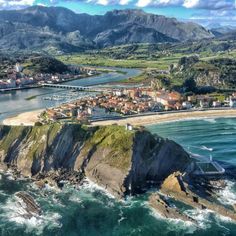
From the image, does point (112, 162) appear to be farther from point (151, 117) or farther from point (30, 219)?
point (151, 117)

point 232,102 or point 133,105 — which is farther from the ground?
point 133,105

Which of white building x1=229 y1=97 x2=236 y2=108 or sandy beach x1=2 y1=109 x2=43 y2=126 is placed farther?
white building x1=229 y1=97 x2=236 y2=108

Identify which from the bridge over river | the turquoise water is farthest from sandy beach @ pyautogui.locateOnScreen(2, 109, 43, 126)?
the bridge over river

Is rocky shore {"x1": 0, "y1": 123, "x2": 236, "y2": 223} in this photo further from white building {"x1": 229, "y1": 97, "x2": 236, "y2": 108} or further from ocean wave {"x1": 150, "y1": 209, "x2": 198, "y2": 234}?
white building {"x1": 229, "y1": 97, "x2": 236, "y2": 108}

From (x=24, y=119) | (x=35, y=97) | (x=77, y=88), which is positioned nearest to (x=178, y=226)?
(x=24, y=119)

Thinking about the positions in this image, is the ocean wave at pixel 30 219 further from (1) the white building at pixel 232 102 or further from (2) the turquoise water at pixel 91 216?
(1) the white building at pixel 232 102
